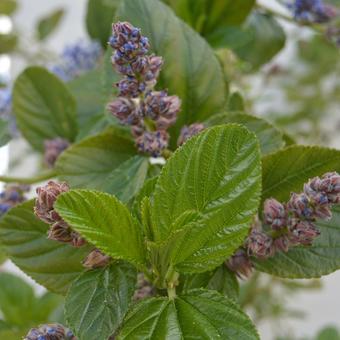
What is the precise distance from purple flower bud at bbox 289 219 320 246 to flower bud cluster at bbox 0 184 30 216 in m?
0.18

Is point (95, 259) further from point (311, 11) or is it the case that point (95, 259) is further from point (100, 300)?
point (311, 11)

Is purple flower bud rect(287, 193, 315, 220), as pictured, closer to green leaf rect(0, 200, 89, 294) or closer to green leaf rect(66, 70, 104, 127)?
green leaf rect(0, 200, 89, 294)

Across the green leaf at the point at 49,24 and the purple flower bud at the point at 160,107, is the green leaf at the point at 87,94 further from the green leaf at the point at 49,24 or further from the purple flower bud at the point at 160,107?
the green leaf at the point at 49,24

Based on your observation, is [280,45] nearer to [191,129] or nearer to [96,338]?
[191,129]

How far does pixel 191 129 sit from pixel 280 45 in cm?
27

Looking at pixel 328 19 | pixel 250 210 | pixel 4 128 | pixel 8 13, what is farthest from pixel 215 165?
pixel 8 13

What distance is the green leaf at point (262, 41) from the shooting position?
1.73 ft

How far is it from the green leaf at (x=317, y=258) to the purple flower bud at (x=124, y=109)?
0.09 metres

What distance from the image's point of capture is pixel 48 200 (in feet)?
0.70

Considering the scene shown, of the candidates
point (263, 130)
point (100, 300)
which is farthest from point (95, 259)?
point (263, 130)

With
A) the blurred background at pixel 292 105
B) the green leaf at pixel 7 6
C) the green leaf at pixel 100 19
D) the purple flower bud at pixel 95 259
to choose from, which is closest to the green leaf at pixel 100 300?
the purple flower bud at pixel 95 259

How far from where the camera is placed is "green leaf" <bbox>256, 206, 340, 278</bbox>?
266mm

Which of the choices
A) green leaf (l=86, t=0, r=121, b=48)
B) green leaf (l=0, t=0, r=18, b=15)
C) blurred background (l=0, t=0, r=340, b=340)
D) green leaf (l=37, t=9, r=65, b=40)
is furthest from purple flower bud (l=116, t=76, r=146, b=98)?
blurred background (l=0, t=0, r=340, b=340)

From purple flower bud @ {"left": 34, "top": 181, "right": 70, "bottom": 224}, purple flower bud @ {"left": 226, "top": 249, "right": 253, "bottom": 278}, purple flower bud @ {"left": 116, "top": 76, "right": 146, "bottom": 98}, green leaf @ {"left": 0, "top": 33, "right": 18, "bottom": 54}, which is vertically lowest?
green leaf @ {"left": 0, "top": 33, "right": 18, "bottom": 54}
